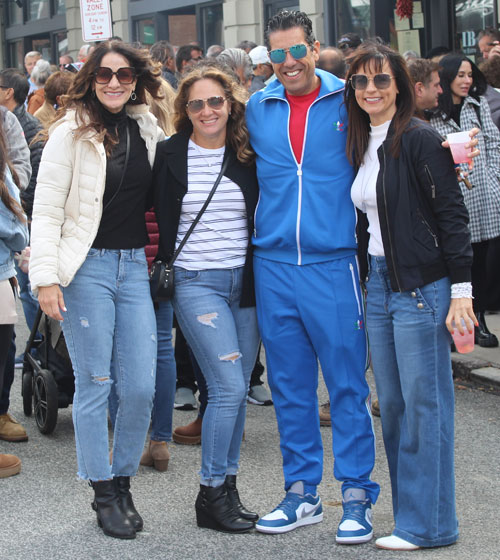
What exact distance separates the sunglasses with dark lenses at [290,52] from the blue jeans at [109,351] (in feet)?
3.28

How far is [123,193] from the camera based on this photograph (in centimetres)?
432

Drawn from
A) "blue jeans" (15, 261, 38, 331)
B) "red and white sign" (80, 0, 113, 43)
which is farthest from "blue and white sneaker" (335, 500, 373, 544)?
"red and white sign" (80, 0, 113, 43)

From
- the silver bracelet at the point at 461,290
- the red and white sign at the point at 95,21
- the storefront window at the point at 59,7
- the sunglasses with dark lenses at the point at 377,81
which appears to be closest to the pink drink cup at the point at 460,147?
the sunglasses with dark lenses at the point at 377,81

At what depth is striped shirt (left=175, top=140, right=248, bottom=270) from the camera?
4309mm

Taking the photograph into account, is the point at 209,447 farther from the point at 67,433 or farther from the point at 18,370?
the point at 18,370

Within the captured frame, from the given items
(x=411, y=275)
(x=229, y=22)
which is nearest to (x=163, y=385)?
(x=411, y=275)

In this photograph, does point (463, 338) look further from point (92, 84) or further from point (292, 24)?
point (92, 84)

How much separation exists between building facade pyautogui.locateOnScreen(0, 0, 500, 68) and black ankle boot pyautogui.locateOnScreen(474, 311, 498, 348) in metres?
5.69

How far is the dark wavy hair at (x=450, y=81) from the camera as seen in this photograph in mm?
7238

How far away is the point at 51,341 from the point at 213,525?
1983 mm

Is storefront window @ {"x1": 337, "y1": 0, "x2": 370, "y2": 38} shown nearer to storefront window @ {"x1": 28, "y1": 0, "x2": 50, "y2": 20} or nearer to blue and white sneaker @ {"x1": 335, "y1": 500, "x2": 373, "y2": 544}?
storefront window @ {"x1": 28, "y1": 0, "x2": 50, "y2": 20}

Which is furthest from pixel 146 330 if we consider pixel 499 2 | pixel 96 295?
pixel 499 2

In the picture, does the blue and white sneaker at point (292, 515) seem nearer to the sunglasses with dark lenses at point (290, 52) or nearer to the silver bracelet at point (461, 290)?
the silver bracelet at point (461, 290)

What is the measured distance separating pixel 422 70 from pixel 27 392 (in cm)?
332
